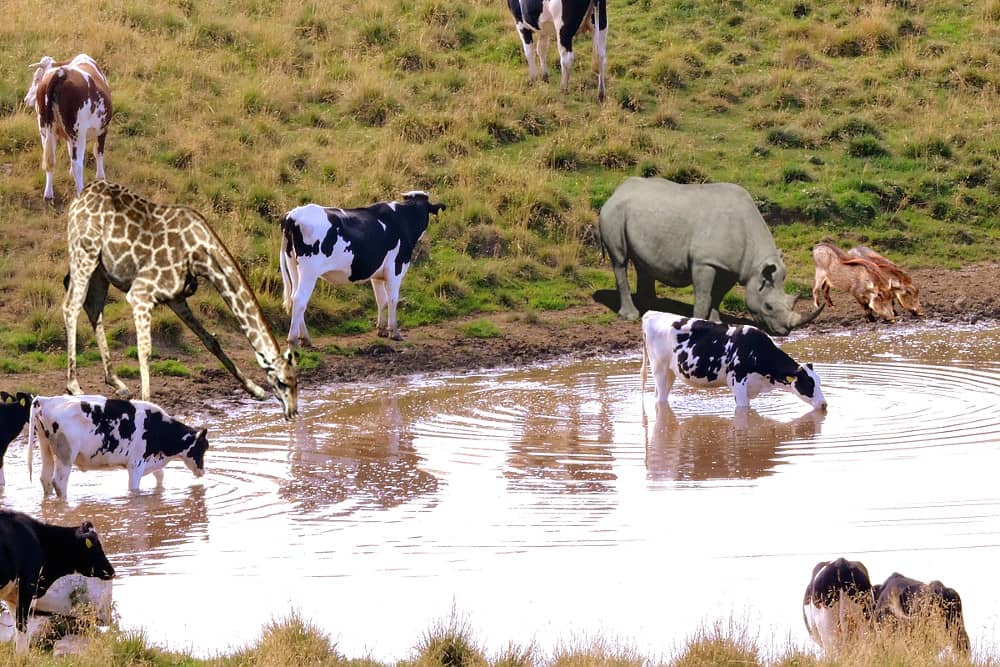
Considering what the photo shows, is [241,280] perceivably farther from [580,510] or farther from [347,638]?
[347,638]

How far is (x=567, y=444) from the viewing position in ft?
42.7

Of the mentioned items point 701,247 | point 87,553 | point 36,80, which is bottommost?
point 87,553

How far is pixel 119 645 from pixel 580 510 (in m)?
3.95

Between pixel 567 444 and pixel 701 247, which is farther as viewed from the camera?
pixel 701 247

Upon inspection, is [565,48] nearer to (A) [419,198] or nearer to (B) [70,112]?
(A) [419,198]

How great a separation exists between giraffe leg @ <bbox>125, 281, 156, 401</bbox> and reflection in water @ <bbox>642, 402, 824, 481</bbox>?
440 cm

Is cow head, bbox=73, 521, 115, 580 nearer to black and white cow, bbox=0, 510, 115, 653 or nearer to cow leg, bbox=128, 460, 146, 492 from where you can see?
black and white cow, bbox=0, 510, 115, 653

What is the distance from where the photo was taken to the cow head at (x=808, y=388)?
46.5 feet

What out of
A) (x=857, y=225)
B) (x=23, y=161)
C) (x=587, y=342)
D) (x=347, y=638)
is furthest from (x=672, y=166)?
(x=347, y=638)

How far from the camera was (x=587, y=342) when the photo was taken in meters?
17.6

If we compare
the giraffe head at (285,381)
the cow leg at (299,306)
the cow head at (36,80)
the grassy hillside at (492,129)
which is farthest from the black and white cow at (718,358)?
the cow head at (36,80)

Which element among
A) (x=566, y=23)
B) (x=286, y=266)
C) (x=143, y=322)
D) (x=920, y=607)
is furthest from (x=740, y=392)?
(x=566, y=23)

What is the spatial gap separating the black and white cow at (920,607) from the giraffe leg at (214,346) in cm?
758

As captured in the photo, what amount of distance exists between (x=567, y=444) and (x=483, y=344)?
4496mm
